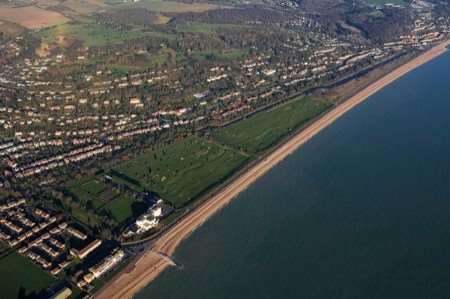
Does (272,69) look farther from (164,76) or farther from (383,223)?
(383,223)

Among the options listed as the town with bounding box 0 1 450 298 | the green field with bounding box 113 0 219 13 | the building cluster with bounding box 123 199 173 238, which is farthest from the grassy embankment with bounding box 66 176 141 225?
the green field with bounding box 113 0 219 13

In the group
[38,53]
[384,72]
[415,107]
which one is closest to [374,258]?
[415,107]

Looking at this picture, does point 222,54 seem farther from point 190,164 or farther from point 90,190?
point 90,190

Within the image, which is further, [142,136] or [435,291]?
[142,136]

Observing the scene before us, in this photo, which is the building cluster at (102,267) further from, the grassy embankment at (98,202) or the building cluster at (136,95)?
the building cluster at (136,95)

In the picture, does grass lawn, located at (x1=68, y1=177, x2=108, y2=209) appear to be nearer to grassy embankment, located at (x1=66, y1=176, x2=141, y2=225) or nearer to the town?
grassy embankment, located at (x1=66, y1=176, x2=141, y2=225)

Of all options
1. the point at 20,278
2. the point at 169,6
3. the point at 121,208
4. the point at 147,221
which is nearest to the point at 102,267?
the point at 20,278

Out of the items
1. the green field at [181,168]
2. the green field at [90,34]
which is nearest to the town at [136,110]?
the green field at [181,168]
